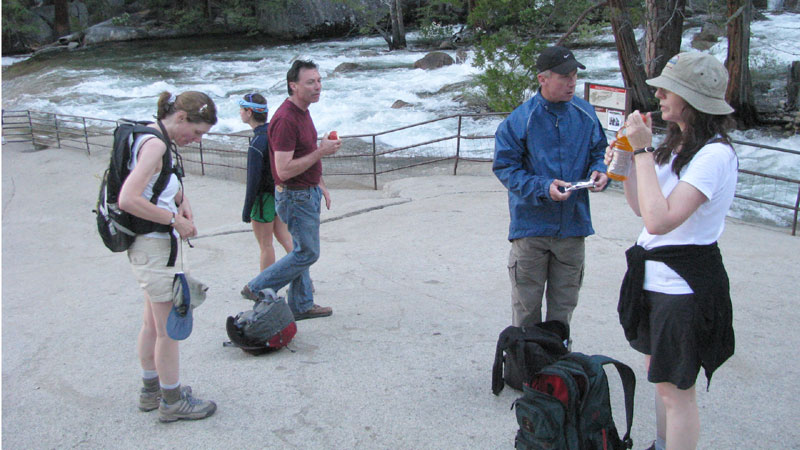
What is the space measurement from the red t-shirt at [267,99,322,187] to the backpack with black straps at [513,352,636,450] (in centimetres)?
202

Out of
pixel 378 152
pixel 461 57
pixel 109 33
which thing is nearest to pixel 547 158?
pixel 378 152

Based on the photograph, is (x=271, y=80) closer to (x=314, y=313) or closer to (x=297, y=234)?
(x=314, y=313)

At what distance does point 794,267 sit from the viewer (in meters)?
5.45

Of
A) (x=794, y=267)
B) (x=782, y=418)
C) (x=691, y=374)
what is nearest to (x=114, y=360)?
(x=691, y=374)

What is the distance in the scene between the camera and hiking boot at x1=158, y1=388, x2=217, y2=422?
3242 millimetres

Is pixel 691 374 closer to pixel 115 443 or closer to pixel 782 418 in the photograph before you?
pixel 782 418

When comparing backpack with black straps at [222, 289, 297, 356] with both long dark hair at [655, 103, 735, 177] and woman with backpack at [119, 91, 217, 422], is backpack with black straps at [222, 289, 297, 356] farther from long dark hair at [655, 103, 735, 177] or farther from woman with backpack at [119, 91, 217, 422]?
long dark hair at [655, 103, 735, 177]

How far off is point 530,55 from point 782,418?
8880 mm

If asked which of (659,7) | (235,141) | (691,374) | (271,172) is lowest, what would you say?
(235,141)

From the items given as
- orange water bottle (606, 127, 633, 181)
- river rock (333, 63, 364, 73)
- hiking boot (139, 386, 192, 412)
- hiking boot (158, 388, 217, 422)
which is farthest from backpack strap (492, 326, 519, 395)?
river rock (333, 63, 364, 73)

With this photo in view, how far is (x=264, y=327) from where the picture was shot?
3.90 metres

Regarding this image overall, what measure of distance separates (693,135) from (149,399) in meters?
2.72

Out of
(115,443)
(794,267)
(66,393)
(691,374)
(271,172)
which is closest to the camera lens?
(691,374)

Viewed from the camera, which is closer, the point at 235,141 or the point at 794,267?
the point at 794,267
